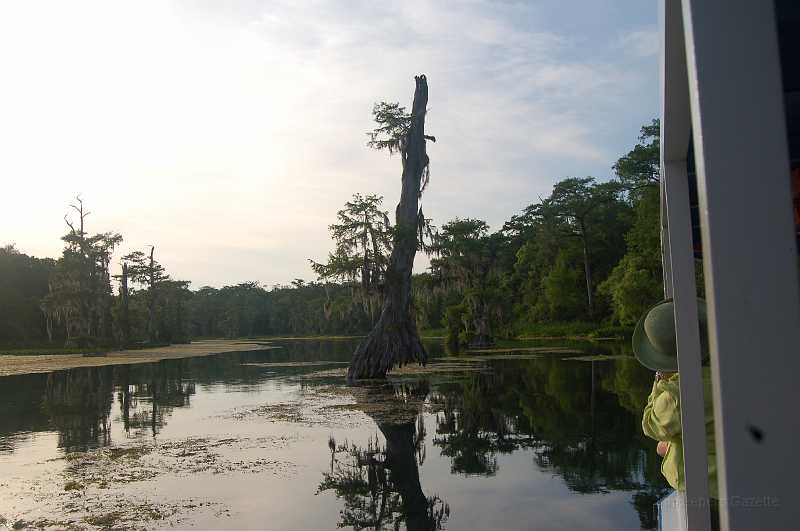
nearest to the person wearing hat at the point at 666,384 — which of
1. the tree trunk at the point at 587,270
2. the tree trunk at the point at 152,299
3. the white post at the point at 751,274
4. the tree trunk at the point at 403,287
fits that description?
the white post at the point at 751,274

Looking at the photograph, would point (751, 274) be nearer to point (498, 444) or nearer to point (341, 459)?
point (341, 459)

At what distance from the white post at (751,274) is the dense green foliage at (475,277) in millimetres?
18452

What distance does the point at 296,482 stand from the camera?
7.07 meters

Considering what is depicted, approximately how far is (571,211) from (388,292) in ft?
102

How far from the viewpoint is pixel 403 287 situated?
19.7 metres

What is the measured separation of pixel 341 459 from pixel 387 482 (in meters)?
1.40

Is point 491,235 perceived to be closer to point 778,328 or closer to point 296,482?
point 296,482

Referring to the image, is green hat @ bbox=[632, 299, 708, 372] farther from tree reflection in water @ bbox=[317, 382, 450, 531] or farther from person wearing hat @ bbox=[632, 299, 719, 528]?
tree reflection in water @ bbox=[317, 382, 450, 531]

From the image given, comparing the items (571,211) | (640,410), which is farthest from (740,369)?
(571,211)

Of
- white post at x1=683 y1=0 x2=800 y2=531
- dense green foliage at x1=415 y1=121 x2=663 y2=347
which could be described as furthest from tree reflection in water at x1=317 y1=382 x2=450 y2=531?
dense green foliage at x1=415 y1=121 x2=663 y2=347

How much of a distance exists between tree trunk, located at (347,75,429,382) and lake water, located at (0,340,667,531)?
2665 mm

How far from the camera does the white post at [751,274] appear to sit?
0.94 m

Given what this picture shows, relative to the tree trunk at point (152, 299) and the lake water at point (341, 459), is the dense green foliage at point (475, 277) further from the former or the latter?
the lake water at point (341, 459)

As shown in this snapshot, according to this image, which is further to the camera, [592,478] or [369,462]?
[369,462]
